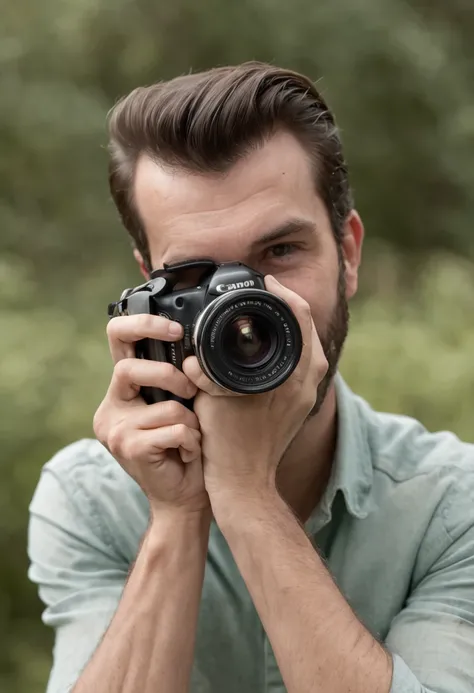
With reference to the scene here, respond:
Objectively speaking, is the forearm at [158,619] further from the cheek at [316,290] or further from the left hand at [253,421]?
the cheek at [316,290]

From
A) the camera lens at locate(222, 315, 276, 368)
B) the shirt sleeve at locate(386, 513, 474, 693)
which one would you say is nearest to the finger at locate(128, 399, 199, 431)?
the camera lens at locate(222, 315, 276, 368)

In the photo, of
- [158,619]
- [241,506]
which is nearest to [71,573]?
[158,619]

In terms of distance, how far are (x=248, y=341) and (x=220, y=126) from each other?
387 millimetres

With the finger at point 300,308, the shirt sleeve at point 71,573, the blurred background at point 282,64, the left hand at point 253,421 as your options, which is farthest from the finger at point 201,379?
the blurred background at point 282,64

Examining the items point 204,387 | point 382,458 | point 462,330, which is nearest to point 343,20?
point 462,330

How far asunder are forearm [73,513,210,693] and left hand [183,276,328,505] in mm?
82

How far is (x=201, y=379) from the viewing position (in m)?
0.99

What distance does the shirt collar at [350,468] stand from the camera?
123 centimetres

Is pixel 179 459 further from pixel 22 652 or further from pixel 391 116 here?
pixel 391 116

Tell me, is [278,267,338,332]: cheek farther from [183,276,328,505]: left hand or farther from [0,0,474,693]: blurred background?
[0,0,474,693]: blurred background

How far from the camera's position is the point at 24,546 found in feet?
7.27

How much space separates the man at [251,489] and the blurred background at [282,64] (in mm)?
1425

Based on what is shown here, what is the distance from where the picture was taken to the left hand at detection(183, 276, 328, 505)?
3.32 ft

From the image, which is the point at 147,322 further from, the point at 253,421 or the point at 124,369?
the point at 253,421
